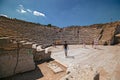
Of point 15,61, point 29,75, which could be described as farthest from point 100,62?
point 15,61

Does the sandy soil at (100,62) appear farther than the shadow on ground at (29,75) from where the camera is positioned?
Yes

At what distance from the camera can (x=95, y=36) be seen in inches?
836

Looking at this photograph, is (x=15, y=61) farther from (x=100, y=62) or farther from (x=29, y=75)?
(x=100, y=62)

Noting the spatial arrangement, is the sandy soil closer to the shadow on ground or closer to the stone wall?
the shadow on ground

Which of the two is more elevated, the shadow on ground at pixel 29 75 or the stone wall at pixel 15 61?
the stone wall at pixel 15 61

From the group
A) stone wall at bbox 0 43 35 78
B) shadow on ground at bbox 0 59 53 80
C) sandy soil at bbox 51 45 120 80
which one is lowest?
shadow on ground at bbox 0 59 53 80

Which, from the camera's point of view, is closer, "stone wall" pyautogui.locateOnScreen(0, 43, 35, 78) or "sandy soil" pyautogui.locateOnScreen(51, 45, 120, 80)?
"stone wall" pyautogui.locateOnScreen(0, 43, 35, 78)

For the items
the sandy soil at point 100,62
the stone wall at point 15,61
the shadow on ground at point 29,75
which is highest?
the stone wall at point 15,61

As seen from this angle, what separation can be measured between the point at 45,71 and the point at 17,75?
1594 mm

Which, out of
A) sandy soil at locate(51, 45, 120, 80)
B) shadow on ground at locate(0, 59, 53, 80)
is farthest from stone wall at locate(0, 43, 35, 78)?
sandy soil at locate(51, 45, 120, 80)

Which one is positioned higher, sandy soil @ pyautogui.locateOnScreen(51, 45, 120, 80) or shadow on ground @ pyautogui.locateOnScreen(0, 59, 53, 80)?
sandy soil @ pyautogui.locateOnScreen(51, 45, 120, 80)

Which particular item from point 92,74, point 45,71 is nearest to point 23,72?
point 45,71

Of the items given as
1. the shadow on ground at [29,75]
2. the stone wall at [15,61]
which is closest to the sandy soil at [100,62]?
the shadow on ground at [29,75]

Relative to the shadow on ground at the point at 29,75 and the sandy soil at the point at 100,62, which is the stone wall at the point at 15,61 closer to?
the shadow on ground at the point at 29,75
